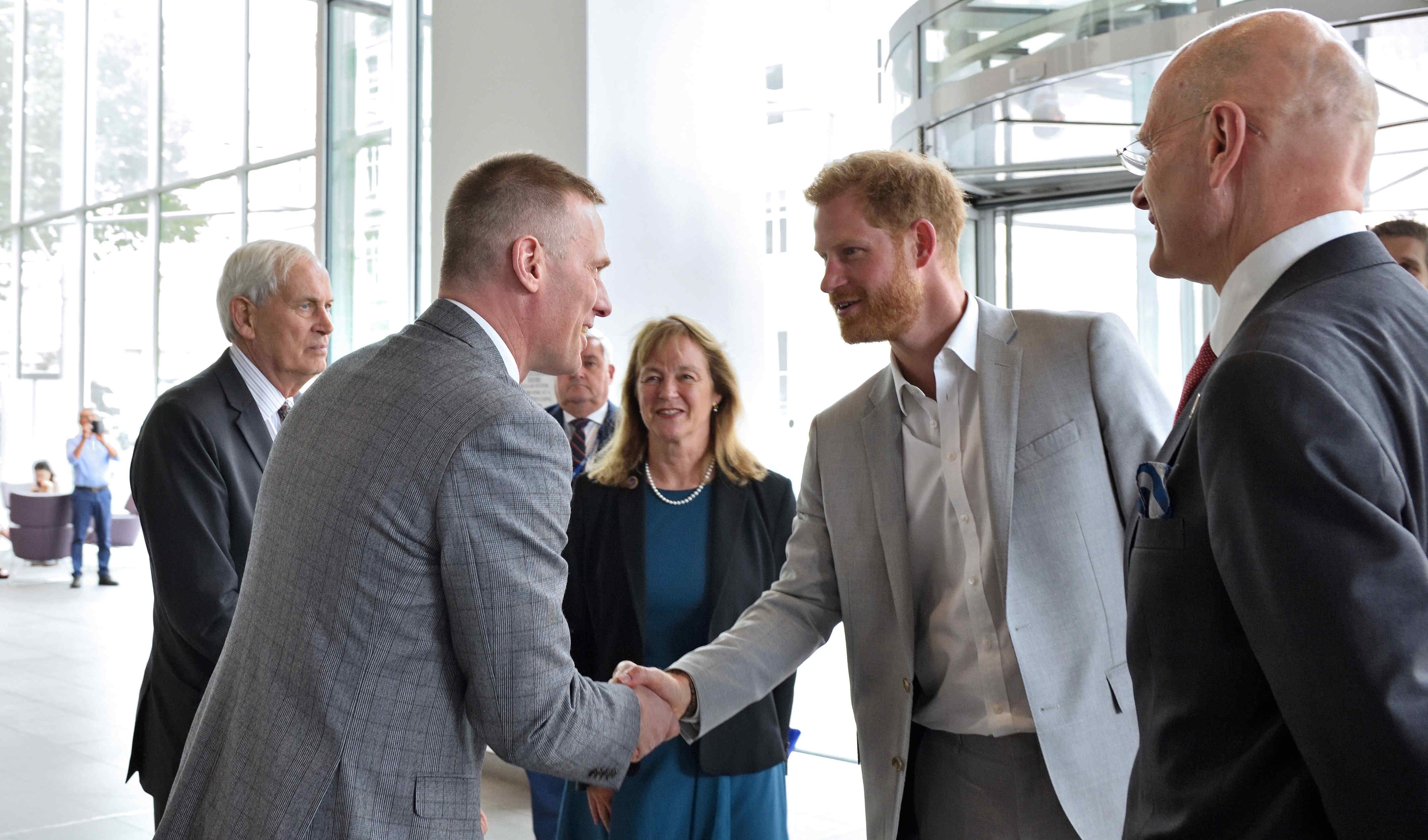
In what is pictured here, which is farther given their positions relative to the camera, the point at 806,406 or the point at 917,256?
the point at 806,406

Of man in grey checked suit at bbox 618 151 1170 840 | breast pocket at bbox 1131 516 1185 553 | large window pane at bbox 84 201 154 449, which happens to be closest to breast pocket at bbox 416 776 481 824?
man in grey checked suit at bbox 618 151 1170 840

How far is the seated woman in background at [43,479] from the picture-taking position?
14.0 metres

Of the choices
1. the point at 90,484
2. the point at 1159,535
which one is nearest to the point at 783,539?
the point at 1159,535

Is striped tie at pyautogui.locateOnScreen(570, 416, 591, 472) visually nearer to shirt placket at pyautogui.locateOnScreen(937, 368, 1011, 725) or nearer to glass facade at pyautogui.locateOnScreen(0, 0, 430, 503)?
shirt placket at pyautogui.locateOnScreen(937, 368, 1011, 725)

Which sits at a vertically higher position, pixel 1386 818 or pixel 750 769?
pixel 1386 818

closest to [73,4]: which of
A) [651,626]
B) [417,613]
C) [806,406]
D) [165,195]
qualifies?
[165,195]

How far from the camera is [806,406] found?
10.7 meters

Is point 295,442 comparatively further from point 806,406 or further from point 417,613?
point 806,406

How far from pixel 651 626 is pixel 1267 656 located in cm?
217

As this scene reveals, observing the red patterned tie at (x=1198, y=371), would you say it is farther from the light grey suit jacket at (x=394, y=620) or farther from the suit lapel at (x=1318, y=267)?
the light grey suit jacket at (x=394, y=620)

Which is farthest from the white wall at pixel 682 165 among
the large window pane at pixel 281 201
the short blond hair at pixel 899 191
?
the large window pane at pixel 281 201

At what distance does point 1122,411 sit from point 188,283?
14.2 m

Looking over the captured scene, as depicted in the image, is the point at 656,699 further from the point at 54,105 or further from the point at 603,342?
the point at 54,105

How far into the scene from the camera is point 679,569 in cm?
309
